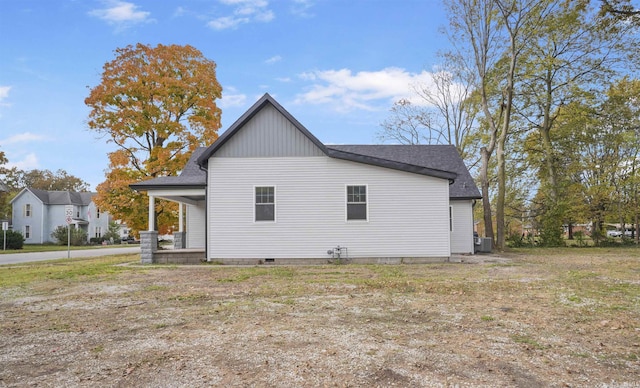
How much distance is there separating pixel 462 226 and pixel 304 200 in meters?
7.70

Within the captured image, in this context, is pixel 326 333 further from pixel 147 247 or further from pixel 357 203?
pixel 147 247

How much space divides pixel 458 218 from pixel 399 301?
12.0 meters

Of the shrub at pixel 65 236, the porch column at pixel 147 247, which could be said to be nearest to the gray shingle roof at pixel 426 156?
the porch column at pixel 147 247

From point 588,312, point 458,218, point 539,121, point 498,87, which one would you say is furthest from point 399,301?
point 539,121

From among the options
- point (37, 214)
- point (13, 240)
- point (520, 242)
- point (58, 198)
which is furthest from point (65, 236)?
point (520, 242)

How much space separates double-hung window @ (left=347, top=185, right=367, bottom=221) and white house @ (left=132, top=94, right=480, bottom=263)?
3cm

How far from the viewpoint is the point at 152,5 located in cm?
1534

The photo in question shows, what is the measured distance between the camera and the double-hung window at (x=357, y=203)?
14.6 metres

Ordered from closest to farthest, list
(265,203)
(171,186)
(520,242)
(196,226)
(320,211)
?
(320,211) → (265,203) → (171,186) → (196,226) → (520,242)

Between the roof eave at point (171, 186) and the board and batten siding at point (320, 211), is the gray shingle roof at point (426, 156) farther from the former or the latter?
the roof eave at point (171, 186)

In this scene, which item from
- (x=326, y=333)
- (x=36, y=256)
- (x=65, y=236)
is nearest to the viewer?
(x=326, y=333)

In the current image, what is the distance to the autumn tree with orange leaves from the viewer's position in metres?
21.2

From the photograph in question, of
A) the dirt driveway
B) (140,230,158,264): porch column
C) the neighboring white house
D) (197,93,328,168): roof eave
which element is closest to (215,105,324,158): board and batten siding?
(197,93,328,168): roof eave

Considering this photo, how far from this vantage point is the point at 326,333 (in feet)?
17.3
